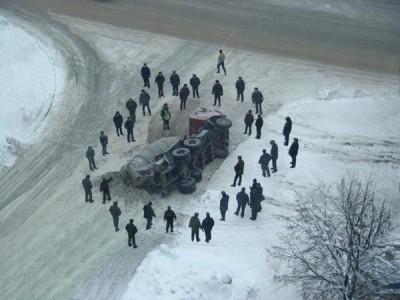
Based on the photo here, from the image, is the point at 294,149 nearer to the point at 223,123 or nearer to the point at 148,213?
the point at 223,123

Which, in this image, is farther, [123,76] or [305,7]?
[305,7]

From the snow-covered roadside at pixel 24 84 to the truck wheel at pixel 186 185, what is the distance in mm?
6765

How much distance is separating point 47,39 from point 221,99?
32.9ft

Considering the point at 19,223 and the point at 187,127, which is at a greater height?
the point at 187,127

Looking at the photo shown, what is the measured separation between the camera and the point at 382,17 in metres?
33.9

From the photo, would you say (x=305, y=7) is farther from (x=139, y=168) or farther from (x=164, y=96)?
(x=139, y=168)

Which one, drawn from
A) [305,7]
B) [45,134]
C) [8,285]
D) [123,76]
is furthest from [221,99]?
[8,285]

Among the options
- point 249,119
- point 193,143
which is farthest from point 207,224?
point 249,119

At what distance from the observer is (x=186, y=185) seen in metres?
23.1

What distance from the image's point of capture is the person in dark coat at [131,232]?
67.8 feet

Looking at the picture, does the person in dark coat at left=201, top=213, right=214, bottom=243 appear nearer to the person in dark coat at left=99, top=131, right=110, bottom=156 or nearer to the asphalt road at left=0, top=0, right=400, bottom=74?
the person in dark coat at left=99, top=131, right=110, bottom=156

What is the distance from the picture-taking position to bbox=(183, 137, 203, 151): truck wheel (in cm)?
2344

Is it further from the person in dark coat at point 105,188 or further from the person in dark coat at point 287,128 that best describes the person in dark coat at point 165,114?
the person in dark coat at point 287,128

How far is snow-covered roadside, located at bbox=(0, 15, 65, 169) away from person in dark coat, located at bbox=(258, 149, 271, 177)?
30.0 ft
